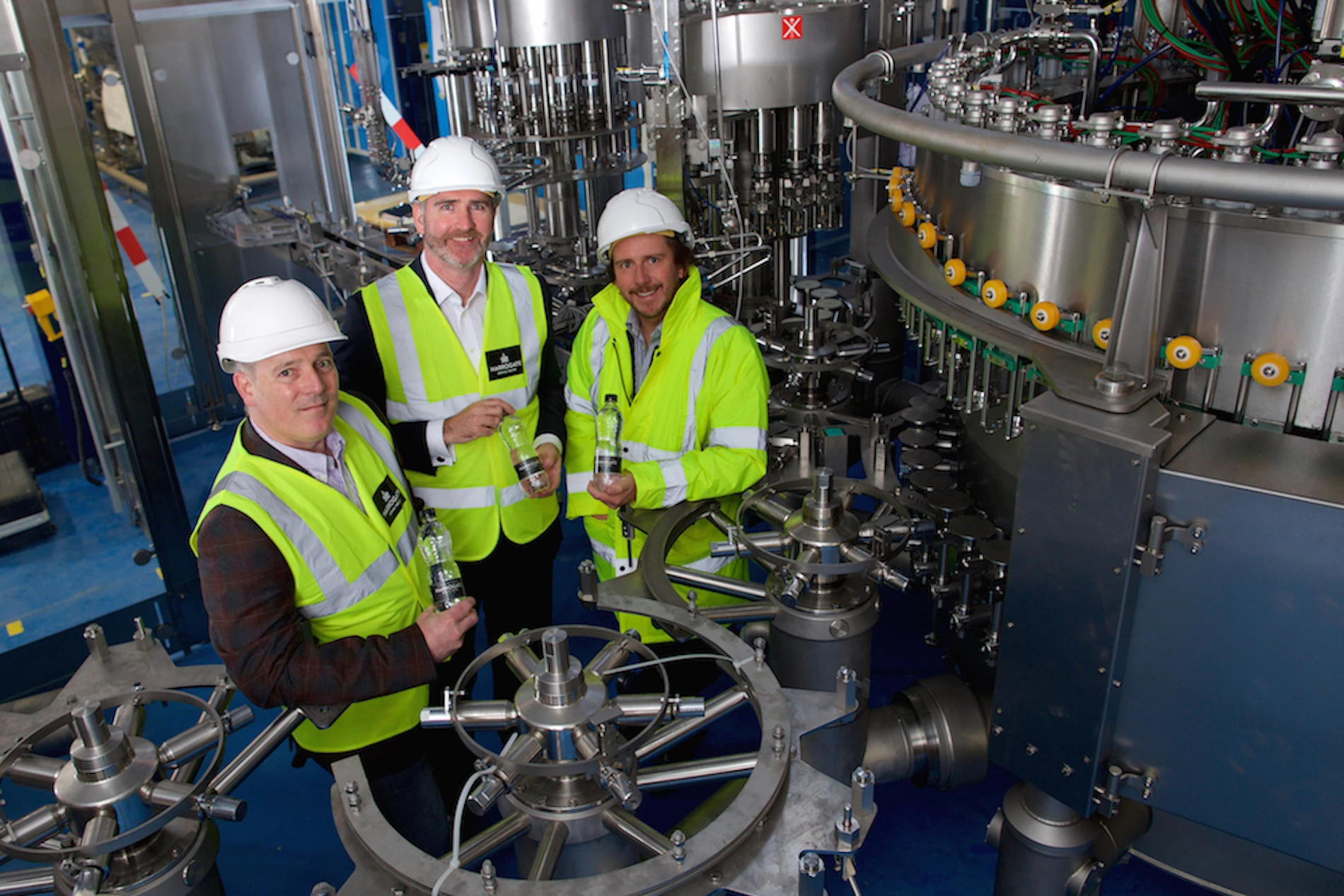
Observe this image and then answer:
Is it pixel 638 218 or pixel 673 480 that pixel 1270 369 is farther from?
pixel 638 218

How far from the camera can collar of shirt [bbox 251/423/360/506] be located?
173 cm

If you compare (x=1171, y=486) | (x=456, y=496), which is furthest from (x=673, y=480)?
(x=1171, y=486)

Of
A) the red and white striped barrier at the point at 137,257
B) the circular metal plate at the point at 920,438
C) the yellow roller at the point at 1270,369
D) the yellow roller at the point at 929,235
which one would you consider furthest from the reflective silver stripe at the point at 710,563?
the red and white striped barrier at the point at 137,257

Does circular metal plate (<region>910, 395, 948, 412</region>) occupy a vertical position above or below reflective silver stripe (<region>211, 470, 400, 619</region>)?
below

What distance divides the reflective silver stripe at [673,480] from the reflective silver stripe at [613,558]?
0.21 metres

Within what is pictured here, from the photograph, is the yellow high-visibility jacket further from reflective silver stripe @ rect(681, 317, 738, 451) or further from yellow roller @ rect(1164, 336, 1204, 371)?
yellow roller @ rect(1164, 336, 1204, 371)

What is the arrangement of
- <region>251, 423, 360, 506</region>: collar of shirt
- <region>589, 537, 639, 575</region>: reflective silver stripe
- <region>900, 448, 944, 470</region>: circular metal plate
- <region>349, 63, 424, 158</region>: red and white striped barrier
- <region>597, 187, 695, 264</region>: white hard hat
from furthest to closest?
<region>349, 63, 424, 158</region>: red and white striped barrier → <region>900, 448, 944, 470</region>: circular metal plate → <region>589, 537, 639, 575</region>: reflective silver stripe → <region>597, 187, 695, 264</region>: white hard hat → <region>251, 423, 360, 506</region>: collar of shirt

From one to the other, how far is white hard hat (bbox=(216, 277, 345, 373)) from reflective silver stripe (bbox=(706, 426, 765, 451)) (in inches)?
36.5

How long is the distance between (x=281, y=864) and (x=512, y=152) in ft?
8.33

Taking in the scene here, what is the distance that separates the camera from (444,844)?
211cm

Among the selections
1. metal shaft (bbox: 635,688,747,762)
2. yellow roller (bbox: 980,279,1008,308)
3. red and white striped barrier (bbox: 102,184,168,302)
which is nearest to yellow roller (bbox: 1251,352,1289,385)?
yellow roller (bbox: 980,279,1008,308)

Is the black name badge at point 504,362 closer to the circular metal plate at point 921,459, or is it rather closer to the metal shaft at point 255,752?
the metal shaft at point 255,752

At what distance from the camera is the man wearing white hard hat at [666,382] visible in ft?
7.50


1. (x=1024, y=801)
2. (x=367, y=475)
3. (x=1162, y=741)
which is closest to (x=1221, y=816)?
(x=1162, y=741)
